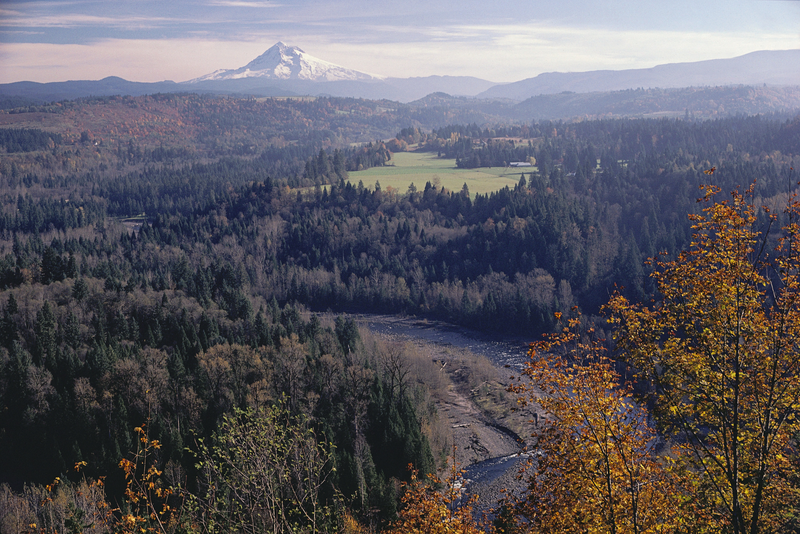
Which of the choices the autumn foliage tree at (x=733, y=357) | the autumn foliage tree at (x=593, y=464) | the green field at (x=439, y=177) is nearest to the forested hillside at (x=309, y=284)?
the autumn foliage tree at (x=593, y=464)

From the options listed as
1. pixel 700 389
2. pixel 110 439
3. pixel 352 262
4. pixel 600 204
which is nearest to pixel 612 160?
pixel 600 204

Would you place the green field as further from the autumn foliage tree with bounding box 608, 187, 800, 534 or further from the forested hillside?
the autumn foliage tree with bounding box 608, 187, 800, 534

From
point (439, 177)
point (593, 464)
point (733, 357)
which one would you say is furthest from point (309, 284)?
point (733, 357)

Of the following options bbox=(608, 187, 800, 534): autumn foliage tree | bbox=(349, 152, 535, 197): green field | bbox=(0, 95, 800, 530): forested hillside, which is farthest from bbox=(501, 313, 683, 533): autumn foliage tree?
bbox=(349, 152, 535, 197): green field

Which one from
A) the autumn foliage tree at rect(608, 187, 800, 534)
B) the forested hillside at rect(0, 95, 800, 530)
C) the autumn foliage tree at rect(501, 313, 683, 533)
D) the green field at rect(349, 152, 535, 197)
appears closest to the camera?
the autumn foliage tree at rect(608, 187, 800, 534)

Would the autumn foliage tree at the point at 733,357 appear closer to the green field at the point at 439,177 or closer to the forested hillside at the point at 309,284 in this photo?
the forested hillside at the point at 309,284
